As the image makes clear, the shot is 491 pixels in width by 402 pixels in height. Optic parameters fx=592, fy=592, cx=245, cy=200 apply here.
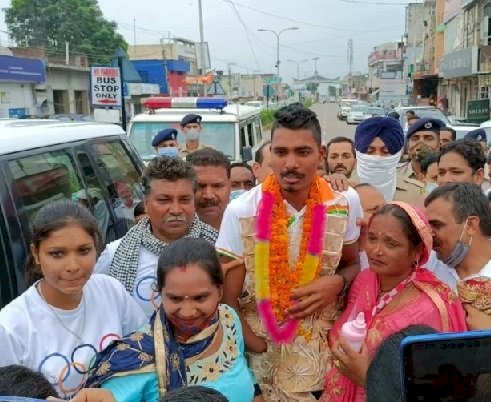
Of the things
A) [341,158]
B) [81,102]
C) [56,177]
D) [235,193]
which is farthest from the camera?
[81,102]

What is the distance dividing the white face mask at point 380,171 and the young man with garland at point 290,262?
965 millimetres

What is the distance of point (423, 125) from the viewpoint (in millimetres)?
5895

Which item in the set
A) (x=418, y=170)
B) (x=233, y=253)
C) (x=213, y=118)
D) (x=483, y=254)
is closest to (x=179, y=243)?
(x=233, y=253)

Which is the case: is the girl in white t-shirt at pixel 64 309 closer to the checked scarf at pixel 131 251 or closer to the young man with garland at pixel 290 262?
the checked scarf at pixel 131 251

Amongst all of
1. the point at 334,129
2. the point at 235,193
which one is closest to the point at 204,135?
the point at 235,193

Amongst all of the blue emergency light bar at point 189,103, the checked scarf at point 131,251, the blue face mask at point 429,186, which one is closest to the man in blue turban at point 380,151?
the blue face mask at point 429,186

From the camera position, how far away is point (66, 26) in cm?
4984

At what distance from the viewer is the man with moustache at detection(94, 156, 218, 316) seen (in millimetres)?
2449

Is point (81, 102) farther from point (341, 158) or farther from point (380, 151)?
point (380, 151)

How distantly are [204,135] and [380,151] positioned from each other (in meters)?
5.15

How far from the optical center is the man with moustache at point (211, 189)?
11.0 ft

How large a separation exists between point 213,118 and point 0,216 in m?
6.22

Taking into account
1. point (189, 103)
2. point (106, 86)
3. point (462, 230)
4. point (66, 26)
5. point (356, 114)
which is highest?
point (66, 26)

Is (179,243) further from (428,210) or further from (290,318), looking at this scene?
(428,210)
